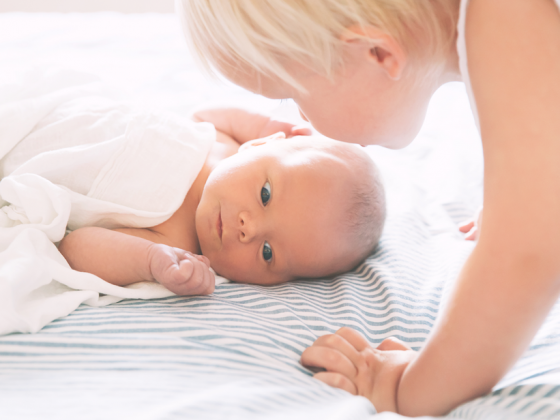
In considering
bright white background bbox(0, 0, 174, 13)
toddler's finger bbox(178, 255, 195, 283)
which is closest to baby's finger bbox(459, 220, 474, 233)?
toddler's finger bbox(178, 255, 195, 283)

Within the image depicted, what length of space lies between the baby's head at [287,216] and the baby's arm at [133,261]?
0.13 m

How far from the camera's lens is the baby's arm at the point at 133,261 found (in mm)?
831

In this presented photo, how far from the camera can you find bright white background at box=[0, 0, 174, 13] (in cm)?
319

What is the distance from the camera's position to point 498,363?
0.60m

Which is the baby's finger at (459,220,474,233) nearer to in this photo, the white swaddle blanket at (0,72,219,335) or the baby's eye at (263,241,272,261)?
the baby's eye at (263,241,272,261)

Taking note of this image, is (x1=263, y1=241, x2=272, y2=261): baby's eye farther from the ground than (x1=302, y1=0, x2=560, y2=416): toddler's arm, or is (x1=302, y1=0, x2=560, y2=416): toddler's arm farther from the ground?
(x1=302, y1=0, x2=560, y2=416): toddler's arm

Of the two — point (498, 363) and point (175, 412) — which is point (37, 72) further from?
point (498, 363)

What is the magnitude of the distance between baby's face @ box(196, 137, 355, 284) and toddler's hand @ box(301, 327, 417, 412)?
277 mm

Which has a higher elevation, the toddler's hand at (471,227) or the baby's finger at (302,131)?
the baby's finger at (302,131)

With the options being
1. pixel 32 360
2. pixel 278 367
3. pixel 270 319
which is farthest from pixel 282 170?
pixel 32 360

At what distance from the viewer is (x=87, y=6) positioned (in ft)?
10.8

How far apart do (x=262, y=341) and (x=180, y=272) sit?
0.17m

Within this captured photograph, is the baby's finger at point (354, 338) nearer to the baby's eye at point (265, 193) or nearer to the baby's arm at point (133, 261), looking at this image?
the baby's arm at point (133, 261)

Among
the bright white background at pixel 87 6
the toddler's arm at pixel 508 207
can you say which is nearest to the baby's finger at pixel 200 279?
the toddler's arm at pixel 508 207
